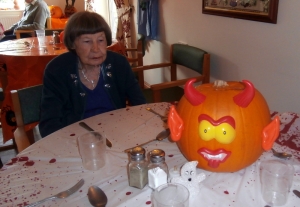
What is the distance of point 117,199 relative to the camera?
0.84 metres

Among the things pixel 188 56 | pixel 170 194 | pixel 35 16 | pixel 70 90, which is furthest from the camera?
pixel 35 16

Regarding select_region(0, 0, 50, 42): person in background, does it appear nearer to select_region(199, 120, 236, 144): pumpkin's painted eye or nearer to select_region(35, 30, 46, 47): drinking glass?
select_region(35, 30, 46, 47): drinking glass

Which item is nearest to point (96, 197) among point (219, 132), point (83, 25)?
point (219, 132)

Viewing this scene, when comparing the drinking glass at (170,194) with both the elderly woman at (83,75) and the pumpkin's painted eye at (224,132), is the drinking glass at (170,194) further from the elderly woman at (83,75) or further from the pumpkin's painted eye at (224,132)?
the elderly woman at (83,75)

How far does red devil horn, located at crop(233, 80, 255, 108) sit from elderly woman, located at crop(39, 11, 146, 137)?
0.91 m

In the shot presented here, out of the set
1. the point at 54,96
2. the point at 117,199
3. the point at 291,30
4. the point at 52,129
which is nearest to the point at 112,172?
the point at 117,199

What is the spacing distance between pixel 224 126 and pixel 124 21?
348cm

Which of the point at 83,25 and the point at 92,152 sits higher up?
the point at 83,25

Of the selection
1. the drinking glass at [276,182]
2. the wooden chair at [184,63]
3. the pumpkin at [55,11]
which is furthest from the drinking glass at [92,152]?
the pumpkin at [55,11]

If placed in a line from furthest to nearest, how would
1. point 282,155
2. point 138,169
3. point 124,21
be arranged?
point 124,21 < point 282,155 < point 138,169

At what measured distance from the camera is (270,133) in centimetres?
87

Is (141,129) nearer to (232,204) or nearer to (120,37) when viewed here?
(232,204)

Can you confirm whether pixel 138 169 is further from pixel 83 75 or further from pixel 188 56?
pixel 188 56

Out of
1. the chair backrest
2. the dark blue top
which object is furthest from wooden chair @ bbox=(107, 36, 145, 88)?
the dark blue top
